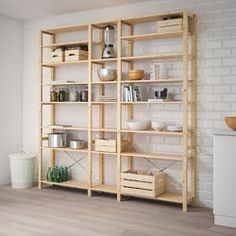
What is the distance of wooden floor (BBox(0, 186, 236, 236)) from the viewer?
12.2 ft

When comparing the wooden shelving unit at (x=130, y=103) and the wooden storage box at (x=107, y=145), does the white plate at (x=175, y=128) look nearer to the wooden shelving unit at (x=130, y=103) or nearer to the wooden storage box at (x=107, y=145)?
the wooden shelving unit at (x=130, y=103)

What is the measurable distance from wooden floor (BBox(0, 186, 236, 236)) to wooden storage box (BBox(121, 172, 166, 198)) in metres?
0.16

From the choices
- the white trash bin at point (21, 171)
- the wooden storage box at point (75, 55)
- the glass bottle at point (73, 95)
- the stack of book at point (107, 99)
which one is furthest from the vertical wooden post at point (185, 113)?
the white trash bin at point (21, 171)

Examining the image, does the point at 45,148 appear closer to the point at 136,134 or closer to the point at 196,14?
the point at 136,134

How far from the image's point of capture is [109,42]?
16.9 feet

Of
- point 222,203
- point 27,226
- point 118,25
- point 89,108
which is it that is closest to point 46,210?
point 27,226

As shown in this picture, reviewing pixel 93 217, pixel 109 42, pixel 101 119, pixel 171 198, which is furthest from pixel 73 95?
pixel 171 198

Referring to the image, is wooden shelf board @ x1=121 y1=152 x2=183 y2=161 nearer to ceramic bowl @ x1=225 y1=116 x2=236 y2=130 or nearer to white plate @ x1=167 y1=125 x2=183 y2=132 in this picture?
white plate @ x1=167 y1=125 x2=183 y2=132

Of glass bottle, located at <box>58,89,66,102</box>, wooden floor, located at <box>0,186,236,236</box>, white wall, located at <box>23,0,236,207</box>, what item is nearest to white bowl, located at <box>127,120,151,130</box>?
white wall, located at <box>23,0,236,207</box>

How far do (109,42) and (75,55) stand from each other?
1.68 ft

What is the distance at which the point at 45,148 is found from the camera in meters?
5.64

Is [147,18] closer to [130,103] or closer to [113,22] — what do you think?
[113,22]

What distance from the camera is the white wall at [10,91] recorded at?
5902mm

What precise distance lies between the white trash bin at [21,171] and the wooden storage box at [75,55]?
160cm
